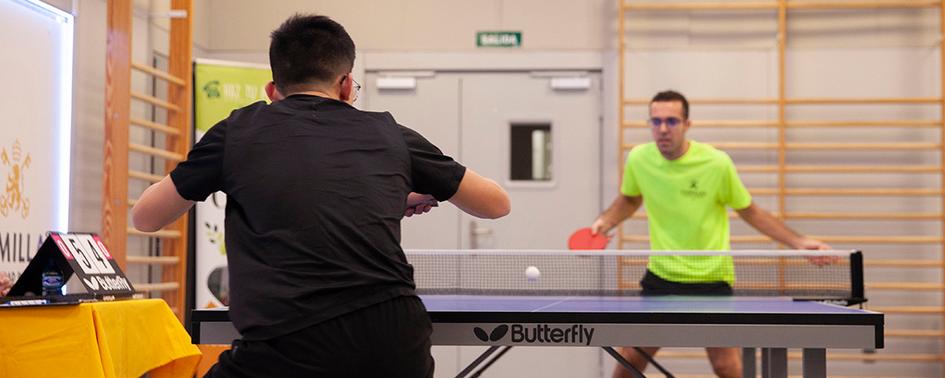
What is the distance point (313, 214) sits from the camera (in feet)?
7.89

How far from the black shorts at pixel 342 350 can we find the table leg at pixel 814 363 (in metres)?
1.36

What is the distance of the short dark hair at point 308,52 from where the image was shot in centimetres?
255

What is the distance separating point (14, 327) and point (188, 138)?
141 inches

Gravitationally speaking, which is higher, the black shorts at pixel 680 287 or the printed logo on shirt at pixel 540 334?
the printed logo on shirt at pixel 540 334

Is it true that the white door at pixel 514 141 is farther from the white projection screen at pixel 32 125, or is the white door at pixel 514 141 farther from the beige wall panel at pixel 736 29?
the white projection screen at pixel 32 125

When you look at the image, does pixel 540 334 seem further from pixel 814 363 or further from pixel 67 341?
pixel 67 341

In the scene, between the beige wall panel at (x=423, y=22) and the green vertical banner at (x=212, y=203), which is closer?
the green vertical banner at (x=212, y=203)

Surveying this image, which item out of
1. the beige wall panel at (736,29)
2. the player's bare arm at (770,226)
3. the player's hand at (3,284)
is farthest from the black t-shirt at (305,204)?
the beige wall panel at (736,29)

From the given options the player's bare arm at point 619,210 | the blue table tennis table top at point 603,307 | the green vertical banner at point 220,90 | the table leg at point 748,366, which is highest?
the green vertical banner at point 220,90

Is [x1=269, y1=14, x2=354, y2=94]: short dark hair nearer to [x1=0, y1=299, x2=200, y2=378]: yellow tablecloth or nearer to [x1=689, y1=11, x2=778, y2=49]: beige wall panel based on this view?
[x1=0, y1=299, x2=200, y2=378]: yellow tablecloth

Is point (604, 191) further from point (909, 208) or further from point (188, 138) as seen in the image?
point (188, 138)

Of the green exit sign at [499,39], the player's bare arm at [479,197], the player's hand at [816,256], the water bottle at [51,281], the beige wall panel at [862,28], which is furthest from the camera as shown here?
the green exit sign at [499,39]

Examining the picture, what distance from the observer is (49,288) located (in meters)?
4.21

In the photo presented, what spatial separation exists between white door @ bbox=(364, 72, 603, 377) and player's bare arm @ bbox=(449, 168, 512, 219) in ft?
19.5
